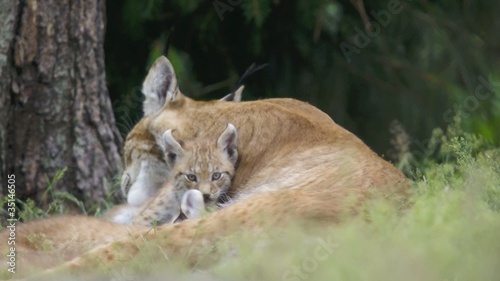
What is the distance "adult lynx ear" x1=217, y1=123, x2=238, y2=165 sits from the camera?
579 cm

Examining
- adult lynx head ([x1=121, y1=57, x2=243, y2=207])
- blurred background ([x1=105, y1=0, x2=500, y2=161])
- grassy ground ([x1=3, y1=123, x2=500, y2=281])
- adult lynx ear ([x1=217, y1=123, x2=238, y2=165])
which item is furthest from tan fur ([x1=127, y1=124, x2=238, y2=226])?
blurred background ([x1=105, y1=0, x2=500, y2=161])

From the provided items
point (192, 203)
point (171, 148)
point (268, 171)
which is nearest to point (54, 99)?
point (171, 148)

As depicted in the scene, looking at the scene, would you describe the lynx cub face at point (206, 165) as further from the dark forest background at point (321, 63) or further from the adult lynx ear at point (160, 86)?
the dark forest background at point (321, 63)

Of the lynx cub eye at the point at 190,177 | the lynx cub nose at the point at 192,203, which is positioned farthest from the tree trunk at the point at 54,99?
the lynx cub nose at the point at 192,203

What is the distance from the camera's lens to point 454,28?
7.93 m

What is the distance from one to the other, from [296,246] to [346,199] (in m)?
0.57

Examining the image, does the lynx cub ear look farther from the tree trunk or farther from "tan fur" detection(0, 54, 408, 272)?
the tree trunk

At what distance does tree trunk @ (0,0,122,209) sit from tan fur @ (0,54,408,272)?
0.34 m

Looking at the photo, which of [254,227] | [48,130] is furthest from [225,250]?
[48,130]

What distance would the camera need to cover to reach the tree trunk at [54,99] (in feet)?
20.4

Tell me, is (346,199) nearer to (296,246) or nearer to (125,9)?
(296,246)

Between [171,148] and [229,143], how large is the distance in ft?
1.00

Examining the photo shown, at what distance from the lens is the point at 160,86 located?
20.6 ft

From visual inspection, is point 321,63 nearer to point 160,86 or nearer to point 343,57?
point 343,57
